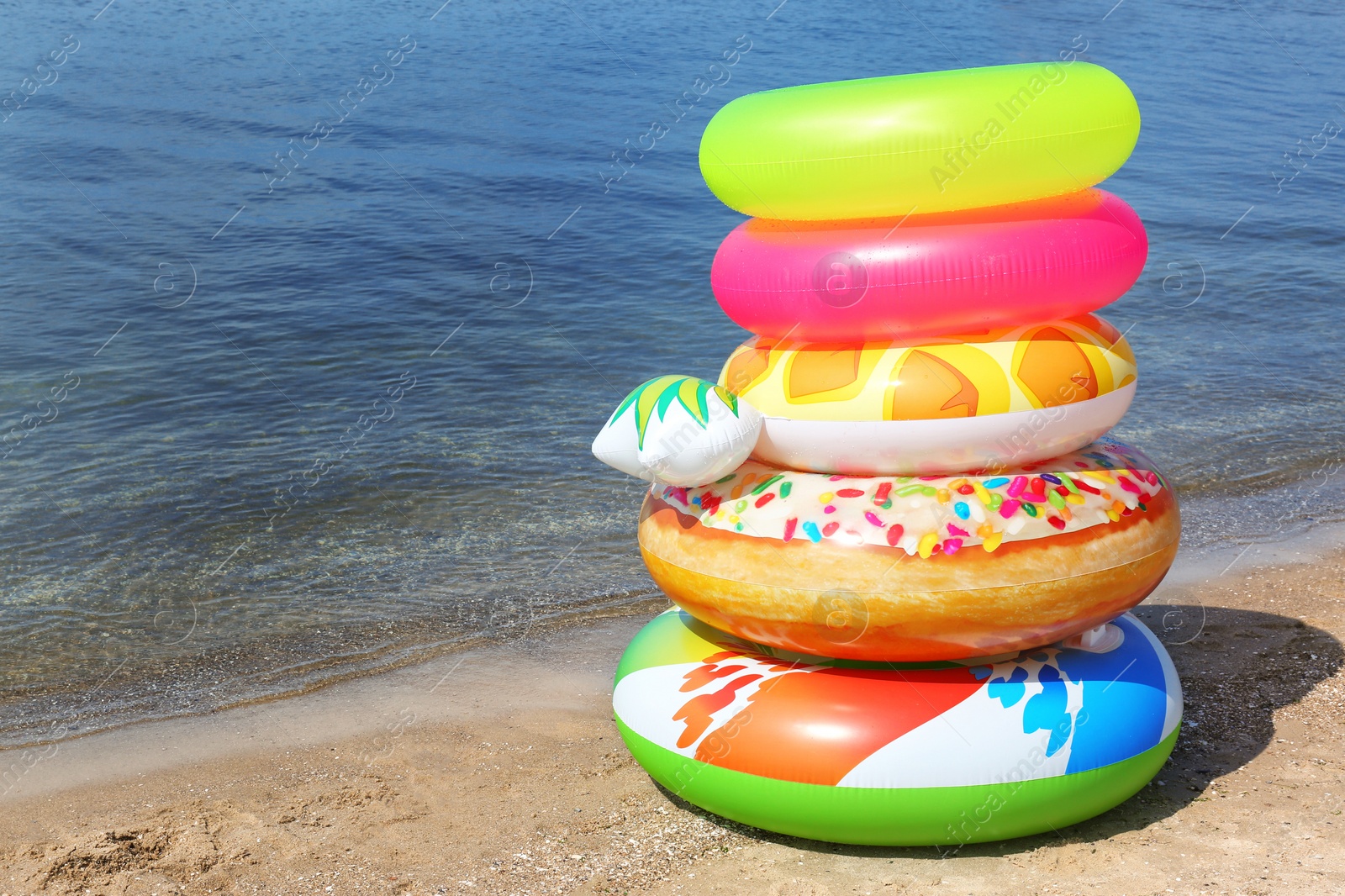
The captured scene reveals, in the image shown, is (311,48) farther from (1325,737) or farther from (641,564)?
(1325,737)

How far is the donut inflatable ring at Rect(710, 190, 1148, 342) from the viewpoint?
192 inches

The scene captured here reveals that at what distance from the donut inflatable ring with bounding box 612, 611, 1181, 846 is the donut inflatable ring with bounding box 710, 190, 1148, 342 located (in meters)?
1.51

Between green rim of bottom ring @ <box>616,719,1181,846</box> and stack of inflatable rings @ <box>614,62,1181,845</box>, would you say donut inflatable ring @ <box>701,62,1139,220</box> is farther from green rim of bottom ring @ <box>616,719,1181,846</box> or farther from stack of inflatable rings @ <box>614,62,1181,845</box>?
green rim of bottom ring @ <box>616,719,1181,846</box>

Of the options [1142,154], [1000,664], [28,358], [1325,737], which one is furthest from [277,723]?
[1142,154]

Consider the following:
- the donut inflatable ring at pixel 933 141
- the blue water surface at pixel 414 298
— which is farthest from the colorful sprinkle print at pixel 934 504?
the blue water surface at pixel 414 298

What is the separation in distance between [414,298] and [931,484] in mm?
13517

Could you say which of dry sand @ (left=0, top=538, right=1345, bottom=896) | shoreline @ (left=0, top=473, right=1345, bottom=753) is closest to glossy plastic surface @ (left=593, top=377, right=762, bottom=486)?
dry sand @ (left=0, top=538, right=1345, bottom=896)

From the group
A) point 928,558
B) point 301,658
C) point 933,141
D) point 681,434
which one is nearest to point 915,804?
point 928,558

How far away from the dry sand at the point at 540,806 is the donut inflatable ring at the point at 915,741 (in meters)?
0.22

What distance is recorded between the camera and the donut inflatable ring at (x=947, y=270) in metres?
4.88

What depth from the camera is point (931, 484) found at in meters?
5.02

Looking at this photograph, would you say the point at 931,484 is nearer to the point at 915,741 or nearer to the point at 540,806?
the point at 915,741

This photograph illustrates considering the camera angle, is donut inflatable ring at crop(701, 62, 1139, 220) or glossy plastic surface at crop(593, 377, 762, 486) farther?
glossy plastic surface at crop(593, 377, 762, 486)

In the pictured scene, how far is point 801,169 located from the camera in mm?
4977
